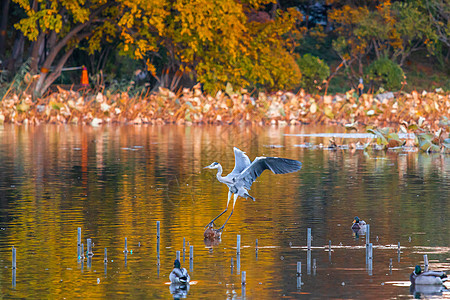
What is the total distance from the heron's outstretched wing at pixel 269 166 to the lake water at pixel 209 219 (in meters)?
0.68

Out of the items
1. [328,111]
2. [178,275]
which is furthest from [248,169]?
[328,111]

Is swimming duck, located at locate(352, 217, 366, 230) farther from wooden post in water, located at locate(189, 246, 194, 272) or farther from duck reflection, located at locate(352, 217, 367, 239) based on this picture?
wooden post in water, located at locate(189, 246, 194, 272)

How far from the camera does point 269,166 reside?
9.58 m

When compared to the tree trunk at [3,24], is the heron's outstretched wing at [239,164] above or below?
below

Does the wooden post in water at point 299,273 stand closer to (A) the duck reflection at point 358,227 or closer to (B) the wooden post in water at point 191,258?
(B) the wooden post in water at point 191,258

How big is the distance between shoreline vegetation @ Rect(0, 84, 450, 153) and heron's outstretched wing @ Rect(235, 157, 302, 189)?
72.1ft

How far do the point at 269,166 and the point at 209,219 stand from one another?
214 centimetres

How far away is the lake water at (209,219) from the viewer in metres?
7.86

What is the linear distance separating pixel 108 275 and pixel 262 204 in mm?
5152

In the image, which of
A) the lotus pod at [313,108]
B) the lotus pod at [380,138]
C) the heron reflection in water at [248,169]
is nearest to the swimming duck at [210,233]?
the heron reflection in water at [248,169]

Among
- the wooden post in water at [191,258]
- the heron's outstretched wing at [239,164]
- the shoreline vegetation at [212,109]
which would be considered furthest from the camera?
the shoreline vegetation at [212,109]

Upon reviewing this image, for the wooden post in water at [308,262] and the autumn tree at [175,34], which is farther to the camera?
the autumn tree at [175,34]

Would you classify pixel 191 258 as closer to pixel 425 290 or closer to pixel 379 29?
pixel 425 290

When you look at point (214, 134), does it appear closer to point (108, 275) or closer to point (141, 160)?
point (141, 160)
